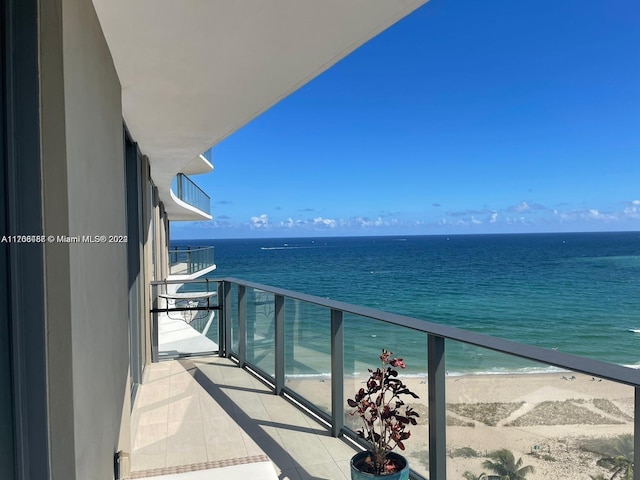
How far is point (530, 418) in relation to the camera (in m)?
2.01

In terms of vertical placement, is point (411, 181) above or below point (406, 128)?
below

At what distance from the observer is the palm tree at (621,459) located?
1.60 meters

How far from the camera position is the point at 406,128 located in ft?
157

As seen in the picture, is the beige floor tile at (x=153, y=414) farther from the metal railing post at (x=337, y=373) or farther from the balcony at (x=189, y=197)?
the balcony at (x=189, y=197)

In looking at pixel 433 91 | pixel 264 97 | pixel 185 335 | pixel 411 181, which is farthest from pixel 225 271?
pixel 264 97

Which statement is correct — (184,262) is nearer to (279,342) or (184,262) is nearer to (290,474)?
(279,342)

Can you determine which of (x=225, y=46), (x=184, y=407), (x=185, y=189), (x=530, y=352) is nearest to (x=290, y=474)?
(x=184, y=407)

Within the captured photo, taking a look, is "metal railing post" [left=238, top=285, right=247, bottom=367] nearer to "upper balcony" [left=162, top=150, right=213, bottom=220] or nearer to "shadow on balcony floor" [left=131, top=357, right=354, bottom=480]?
"shadow on balcony floor" [left=131, top=357, right=354, bottom=480]

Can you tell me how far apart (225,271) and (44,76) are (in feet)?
175

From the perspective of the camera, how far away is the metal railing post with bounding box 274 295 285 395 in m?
4.42

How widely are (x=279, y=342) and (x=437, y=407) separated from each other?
2287mm

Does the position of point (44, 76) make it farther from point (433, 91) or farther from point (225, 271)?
point (225, 271)

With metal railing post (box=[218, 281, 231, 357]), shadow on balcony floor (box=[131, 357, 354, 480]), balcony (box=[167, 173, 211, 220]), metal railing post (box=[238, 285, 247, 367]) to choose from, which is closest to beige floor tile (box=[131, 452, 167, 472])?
shadow on balcony floor (box=[131, 357, 354, 480])

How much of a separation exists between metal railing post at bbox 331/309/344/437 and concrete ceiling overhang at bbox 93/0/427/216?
5.93 feet
